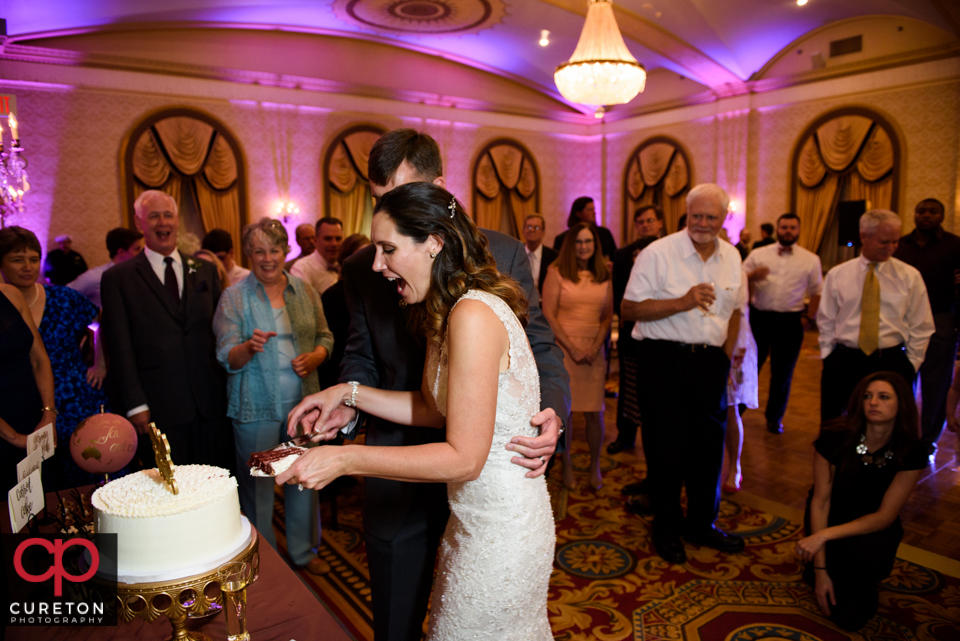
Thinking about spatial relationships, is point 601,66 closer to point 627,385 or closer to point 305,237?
point 305,237

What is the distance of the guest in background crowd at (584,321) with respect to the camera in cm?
394

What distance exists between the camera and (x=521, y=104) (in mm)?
12688

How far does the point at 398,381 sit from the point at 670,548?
1.96 meters

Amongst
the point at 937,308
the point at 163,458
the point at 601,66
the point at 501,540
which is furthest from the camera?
the point at 601,66

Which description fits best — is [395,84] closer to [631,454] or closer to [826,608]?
[631,454]

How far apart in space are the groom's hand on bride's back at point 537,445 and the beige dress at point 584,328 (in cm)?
242

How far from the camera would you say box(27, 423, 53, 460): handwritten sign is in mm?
1796

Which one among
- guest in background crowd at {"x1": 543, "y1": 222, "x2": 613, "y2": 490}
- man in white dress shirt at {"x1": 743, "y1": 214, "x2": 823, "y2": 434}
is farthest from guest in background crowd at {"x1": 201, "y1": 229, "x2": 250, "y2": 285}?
man in white dress shirt at {"x1": 743, "y1": 214, "x2": 823, "y2": 434}

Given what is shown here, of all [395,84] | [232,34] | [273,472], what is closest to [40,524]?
[273,472]

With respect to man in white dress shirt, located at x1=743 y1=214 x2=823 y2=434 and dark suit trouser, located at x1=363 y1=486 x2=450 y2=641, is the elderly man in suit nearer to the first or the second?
dark suit trouser, located at x1=363 y1=486 x2=450 y2=641

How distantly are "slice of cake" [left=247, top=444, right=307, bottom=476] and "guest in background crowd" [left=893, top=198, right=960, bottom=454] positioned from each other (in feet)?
16.2

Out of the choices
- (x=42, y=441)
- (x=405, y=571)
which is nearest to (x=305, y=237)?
(x=42, y=441)

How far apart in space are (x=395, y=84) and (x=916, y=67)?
27.7 ft

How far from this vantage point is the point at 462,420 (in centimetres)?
132
